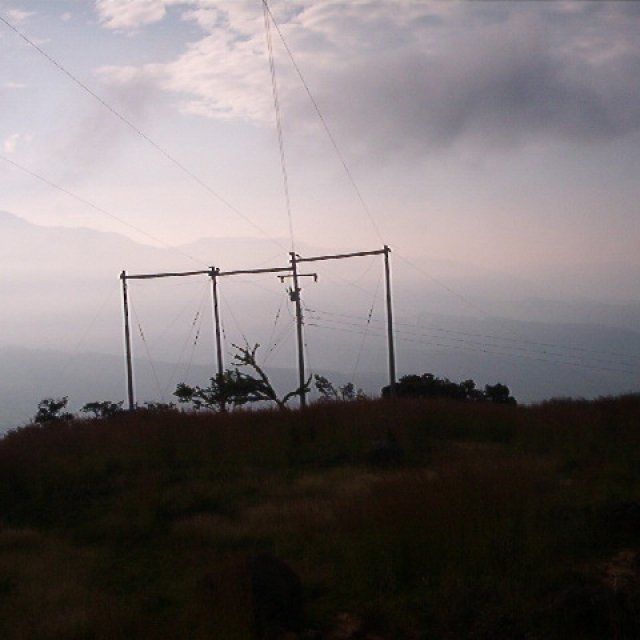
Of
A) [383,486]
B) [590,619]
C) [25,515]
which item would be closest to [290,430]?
[25,515]

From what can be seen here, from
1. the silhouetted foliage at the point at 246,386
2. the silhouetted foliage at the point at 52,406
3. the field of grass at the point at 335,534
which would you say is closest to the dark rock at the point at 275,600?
the field of grass at the point at 335,534

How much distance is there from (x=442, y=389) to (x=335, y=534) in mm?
24745

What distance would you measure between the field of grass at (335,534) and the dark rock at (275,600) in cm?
7

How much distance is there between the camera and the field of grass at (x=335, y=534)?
7.04 meters

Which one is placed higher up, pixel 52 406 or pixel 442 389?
pixel 52 406

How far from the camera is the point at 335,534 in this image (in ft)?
31.2

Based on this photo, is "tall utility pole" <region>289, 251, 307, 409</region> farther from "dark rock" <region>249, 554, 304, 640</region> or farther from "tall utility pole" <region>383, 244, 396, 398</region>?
"dark rock" <region>249, 554, 304, 640</region>

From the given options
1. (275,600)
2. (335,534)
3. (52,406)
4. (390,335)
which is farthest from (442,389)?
(275,600)

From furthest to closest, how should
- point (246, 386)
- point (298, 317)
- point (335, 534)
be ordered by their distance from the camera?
point (298, 317) → point (246, 386) → point (335, 534)

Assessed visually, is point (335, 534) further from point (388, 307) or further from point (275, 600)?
point (388, 307)

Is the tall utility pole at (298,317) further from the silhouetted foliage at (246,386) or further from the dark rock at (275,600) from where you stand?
the dark rock at (275,600)

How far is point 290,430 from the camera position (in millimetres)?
18859

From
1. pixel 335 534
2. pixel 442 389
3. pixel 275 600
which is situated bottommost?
pixel 275 600

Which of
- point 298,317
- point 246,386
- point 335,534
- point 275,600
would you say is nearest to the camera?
point 275,600
